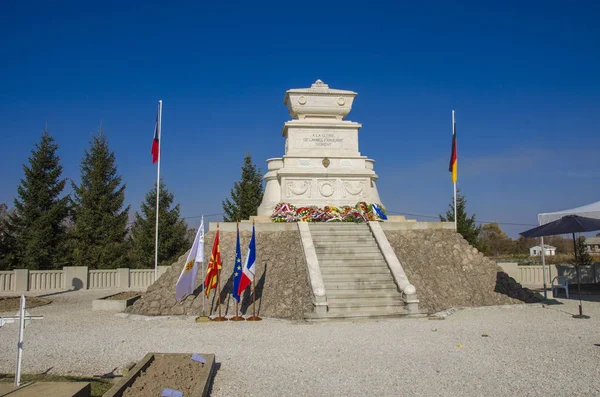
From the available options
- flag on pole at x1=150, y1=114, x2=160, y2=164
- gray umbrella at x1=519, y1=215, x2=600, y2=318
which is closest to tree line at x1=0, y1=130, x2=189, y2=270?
flag on pole at x1=150, y1=114, x2=160, y2=164

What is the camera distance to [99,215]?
93.8 ft

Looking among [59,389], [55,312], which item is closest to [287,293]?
[55,312]

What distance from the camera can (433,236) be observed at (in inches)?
676

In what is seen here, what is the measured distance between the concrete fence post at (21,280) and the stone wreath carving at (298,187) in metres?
12.0

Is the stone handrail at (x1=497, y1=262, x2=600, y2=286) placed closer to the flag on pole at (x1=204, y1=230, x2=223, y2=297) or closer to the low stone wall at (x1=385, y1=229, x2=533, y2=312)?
the low stone wall at (x1=385, y1=229, x2=533, y2=312)

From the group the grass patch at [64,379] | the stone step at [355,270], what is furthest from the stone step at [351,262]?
the grass patch at [64,379]

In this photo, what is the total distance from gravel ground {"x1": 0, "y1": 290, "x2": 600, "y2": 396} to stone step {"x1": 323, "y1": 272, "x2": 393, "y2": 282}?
76.6 inches

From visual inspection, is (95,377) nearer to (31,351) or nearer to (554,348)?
(31,351)

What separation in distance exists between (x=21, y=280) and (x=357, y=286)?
15623 millimetres

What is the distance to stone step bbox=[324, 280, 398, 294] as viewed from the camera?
13.6 meters

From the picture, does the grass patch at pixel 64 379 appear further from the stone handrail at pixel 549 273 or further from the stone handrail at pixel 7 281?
the stone handrail at pixel 549 273

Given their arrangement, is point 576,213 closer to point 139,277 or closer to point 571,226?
point 571,226

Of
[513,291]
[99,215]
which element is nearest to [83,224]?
[99,215]

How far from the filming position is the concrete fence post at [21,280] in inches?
845
